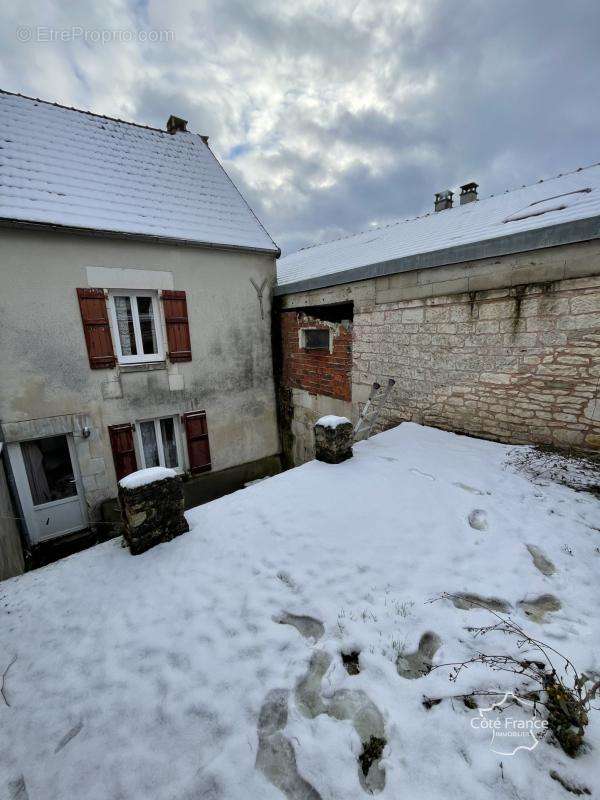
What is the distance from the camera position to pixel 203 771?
5.02ft

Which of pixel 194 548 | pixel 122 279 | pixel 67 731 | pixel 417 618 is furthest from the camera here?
pixel 122 279

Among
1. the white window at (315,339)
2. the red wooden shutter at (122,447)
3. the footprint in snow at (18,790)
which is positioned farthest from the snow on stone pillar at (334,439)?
the red wooden shutter at (122,447)

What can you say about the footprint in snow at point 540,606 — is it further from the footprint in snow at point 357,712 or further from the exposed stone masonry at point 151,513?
the exposed stone masonry at point 151,513

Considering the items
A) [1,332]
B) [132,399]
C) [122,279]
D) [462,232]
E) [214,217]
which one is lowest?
[132,399]

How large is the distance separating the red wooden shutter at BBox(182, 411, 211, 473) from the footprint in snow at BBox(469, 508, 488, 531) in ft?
18.1

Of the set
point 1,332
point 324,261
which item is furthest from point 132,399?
point 324,261

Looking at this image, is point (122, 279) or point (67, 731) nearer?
point (67, 731)

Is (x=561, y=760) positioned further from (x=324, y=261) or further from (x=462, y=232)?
(x=324, y=261)

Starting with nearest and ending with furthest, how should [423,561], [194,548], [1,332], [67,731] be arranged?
[67,731], [423,561], [194,548], [1,332]

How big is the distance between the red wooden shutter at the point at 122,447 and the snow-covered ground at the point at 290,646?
3678mm

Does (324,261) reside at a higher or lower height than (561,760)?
higher

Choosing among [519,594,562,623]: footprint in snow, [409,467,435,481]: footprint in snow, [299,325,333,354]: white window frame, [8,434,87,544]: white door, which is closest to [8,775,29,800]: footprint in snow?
[519,594,562,623]: footprint in snow

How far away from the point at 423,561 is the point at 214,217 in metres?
7.48

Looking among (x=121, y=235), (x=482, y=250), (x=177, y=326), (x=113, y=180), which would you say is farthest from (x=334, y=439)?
(x=113, y=180)
